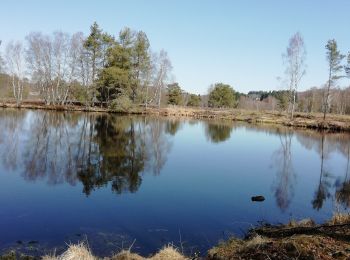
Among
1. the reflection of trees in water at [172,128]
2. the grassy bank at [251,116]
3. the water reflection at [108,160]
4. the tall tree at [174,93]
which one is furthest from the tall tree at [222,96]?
the water reflection at [108,160]

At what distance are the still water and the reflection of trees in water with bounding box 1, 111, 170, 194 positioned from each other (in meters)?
0.06

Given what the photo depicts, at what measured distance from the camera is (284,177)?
65.7 ft

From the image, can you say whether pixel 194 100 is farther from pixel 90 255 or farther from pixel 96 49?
pixel 90 255

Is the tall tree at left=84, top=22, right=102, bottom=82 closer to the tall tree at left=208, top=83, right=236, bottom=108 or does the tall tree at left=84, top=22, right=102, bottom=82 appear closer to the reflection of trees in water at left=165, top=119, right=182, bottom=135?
the reflection of trees in water at left=165, top=119, right=182, bottom=135

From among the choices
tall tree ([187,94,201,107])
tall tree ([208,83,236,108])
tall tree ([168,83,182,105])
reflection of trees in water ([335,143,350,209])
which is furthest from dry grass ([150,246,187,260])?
tall tree ([187,94,201,107])

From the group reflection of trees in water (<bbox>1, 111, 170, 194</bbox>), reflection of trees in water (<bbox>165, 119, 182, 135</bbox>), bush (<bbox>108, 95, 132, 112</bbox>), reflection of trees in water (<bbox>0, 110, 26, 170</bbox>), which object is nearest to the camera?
reflection of trees in water (<bbox>1, 111, 170, 194</bbox>)

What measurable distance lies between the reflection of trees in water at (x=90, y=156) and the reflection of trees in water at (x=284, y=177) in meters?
6.22

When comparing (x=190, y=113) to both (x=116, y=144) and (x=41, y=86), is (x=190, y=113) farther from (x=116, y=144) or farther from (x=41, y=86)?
(x=116, y=144)

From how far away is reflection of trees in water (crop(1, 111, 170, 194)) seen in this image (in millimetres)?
16484

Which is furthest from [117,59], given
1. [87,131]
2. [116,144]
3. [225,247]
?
[225,247]

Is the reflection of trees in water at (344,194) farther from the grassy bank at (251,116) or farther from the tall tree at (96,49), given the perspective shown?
the tall tree at (96,49)

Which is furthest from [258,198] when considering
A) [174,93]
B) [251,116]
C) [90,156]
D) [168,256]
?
[174,93]

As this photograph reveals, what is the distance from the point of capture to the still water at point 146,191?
10203mm

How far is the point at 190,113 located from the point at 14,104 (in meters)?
34.5
